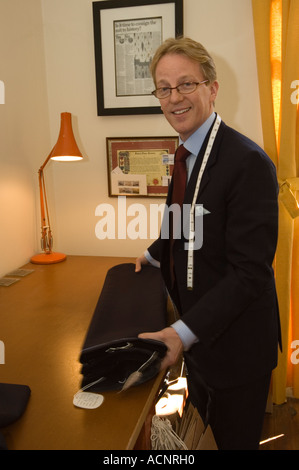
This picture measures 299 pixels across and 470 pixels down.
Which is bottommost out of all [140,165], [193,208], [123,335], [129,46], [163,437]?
[163,437]

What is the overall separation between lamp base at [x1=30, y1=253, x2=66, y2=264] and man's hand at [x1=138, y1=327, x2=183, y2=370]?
3.83ft

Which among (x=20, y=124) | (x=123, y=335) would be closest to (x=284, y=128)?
(x=20, y=124)

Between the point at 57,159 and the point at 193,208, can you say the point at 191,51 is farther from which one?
the point at 57,159

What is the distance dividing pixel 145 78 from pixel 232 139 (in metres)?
1.13

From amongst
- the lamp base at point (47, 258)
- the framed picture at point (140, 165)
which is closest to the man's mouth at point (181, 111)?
the framed picture at point (140, 165)

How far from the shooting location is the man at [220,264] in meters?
0.98

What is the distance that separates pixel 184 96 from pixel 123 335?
0.72 meters

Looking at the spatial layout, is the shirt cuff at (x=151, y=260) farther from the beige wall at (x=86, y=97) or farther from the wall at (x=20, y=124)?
the wall at (x=20, y=124)

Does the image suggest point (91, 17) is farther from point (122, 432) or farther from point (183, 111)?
point (122, 432)

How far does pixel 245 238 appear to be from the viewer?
38.0 inches

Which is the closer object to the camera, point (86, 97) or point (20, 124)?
point (20, 124)

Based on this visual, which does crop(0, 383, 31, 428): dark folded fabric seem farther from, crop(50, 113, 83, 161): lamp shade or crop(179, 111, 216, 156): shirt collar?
crop(50, 113, 83, 161): lamp shade

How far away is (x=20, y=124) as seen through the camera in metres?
1.95

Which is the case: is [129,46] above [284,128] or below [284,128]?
above
